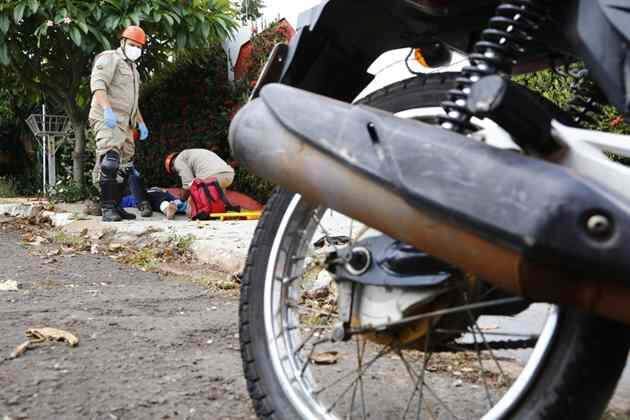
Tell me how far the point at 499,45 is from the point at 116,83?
6.07 metres

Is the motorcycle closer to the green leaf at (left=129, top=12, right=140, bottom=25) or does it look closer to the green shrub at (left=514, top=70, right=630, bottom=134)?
the green shrub at (left=514, top=70, right=630, bottom=134)

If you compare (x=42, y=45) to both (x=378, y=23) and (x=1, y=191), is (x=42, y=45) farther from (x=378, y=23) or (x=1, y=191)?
(x=378, y=23)

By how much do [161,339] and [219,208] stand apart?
441 centimetres

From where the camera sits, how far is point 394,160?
1112 mm

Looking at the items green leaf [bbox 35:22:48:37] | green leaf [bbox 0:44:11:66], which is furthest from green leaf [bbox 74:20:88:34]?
green leaf [bbox 0:44:11:66]

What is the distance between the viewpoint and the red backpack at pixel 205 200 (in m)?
6.80

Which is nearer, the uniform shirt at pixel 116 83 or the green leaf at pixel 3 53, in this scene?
the uniform shirt at pixel 116 83

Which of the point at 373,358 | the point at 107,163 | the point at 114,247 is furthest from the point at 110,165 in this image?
the point at 373,358

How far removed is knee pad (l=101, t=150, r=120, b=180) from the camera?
22.5 ft

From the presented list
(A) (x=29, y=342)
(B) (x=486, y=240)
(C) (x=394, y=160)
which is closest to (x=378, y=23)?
(C) (x=394, y=160)

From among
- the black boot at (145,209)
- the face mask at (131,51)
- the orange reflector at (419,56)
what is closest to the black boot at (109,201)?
the black boot at (145,209)

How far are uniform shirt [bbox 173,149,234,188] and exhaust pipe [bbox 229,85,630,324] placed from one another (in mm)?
5956

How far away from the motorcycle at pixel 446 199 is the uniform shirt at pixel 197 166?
5.39 m

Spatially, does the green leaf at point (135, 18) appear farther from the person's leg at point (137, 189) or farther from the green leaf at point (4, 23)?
the person's leg at point (137, 189)
